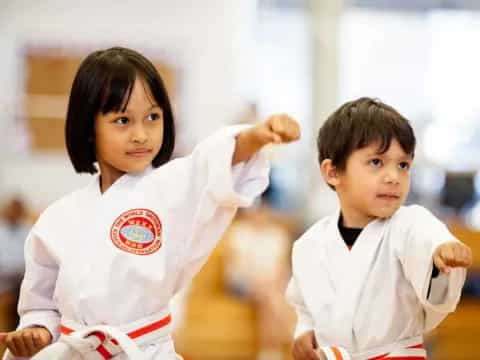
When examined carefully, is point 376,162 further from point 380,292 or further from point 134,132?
point 134,132

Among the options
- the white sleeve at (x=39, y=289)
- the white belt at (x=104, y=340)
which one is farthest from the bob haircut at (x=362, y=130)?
the white sleeve at (x=39, y=289)

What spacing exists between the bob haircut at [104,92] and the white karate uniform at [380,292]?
0.50 meters

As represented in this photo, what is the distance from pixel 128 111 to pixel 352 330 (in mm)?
668

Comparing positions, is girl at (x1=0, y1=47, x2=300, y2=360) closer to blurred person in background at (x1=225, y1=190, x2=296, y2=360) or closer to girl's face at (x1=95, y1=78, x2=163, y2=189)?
girl's face at (x1=95, y1=78, x2=163, y2=189)

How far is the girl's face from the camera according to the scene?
174 cm

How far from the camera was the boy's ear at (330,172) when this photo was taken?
5.83ft

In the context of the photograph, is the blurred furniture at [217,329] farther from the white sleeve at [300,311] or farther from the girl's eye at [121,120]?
the girl's eye at [121,120]

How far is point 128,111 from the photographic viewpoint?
1.74 m

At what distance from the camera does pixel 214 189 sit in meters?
1.67

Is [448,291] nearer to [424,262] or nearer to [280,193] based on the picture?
[424,262]

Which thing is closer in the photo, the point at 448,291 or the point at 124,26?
the point at 448,291

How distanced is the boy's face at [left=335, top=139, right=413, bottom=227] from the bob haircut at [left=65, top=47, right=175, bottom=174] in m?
0.45

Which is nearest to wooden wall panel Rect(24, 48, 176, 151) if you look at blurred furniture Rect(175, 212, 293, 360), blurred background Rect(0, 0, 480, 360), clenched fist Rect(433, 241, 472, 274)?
blurred background Rect(0, 0, 480, 360)

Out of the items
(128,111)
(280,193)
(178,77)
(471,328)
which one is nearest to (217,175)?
(128,111)
